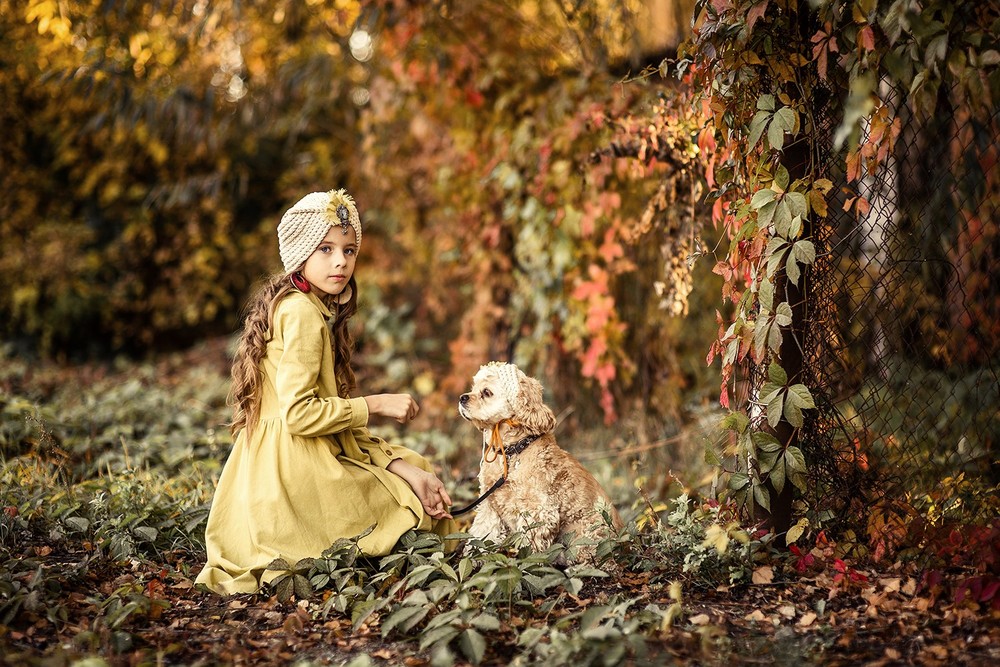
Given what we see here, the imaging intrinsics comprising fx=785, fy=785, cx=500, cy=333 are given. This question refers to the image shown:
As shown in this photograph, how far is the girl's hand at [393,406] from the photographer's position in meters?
3.13

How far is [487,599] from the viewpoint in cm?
276

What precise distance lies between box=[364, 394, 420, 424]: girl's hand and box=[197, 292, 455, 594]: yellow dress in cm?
6

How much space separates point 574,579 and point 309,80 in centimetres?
551

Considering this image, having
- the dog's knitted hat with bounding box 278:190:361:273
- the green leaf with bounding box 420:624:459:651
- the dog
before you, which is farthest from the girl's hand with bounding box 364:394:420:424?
Result: the green leaf with bounding box 420:624:459:651

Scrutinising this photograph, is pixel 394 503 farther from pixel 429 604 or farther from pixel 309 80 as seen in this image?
pixel 309 80

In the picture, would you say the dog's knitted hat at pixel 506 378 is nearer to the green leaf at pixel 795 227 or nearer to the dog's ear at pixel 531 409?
the dog's ear at pixel 531 409

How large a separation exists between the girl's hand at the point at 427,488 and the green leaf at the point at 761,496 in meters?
1.24

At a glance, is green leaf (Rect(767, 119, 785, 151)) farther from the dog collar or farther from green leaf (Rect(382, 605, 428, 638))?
green leaf (Rect(382, 605, 428, 638))

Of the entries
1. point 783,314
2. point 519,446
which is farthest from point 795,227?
point 519,446

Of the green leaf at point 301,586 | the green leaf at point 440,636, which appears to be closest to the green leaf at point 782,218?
the green leaf at point 440,636

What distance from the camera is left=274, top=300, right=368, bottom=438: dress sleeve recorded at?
3.04 m

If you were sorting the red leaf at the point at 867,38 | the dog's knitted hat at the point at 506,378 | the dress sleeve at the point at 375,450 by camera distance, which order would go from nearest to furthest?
the red leaf at the point at 867,38
the dog's knitted hat at the point at 506,378
the dress sleeve at the point at 375,450

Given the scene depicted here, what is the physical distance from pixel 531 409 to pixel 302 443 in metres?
0.93

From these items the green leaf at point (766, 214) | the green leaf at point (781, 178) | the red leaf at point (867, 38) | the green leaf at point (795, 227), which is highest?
the red leaf at point (867, 38)
